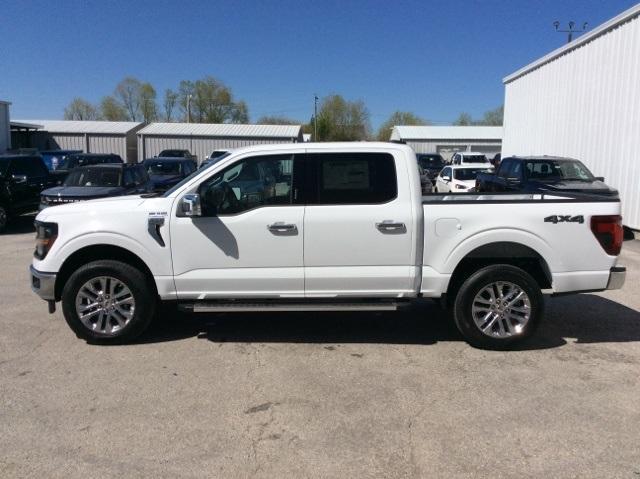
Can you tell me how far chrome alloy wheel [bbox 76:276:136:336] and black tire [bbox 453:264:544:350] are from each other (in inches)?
124

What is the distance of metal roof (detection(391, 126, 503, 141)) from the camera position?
53.2 meters

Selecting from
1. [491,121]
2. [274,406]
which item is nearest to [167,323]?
[274,406]

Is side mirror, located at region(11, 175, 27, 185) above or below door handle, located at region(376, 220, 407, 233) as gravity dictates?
above

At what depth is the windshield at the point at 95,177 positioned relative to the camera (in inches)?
494

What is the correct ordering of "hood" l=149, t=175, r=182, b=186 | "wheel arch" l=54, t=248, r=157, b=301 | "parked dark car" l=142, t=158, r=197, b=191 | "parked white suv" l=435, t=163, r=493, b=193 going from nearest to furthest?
"wheel arch" l=54, t=248, r=157, b=301 → "hood" l=149, t=175, r=182, b=186 → "parked dark car" l=142, t=158, r=197, b=191 → "parked white suv" l=435, t=163, r=493, b=193

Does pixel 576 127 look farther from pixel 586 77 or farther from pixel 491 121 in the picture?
pixel 491 121

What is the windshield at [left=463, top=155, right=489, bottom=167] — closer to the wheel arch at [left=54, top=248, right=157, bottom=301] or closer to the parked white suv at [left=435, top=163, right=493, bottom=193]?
the parked white suv at [left=435, top=163, right=493, bottom=193]

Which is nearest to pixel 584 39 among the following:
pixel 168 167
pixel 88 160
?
pixel 168 167

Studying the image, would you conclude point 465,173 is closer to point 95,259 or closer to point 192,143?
point 95,259

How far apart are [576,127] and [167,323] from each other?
49.4 ft

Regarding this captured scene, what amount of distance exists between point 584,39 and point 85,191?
14.2 metres

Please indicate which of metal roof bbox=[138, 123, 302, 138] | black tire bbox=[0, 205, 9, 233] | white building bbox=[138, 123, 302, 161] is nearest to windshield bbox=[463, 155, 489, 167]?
white building bbox=[138, 123, 302, 161]

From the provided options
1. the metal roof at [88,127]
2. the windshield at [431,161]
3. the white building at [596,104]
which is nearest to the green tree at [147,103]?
the metal roof at [88,127]

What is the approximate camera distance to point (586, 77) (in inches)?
642
